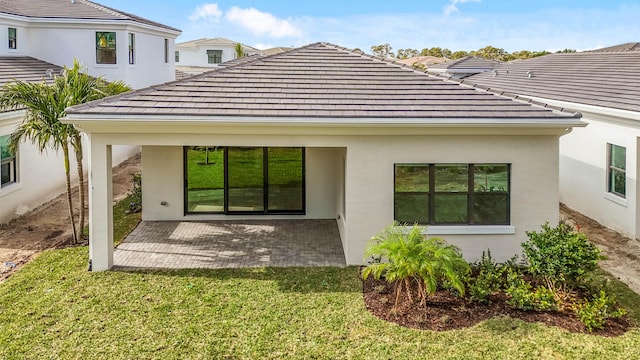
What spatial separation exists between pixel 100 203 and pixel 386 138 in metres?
6.21

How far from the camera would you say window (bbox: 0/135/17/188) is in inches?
584

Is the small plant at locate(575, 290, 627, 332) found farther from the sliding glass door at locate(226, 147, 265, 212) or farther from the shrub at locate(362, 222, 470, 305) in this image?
the sliding glass door at locate(226, 147, 265, 212)

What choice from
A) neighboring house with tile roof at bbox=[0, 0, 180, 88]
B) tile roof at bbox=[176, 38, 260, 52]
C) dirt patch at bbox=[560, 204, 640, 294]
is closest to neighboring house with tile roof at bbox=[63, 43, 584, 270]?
dirt patch at bbox=[560, 204, 640, 294]

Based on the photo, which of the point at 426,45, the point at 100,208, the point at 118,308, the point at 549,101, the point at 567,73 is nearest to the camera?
the point at 118,308

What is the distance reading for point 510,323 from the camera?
330 inches

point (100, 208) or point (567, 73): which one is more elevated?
point (567, 73)

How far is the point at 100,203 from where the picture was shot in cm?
1062

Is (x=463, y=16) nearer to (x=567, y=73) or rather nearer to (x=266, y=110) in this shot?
(x=567, y=73)

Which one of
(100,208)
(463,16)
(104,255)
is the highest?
(463,16)

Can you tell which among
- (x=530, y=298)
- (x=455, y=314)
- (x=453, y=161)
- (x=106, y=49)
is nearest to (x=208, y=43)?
(x=106, y=49)

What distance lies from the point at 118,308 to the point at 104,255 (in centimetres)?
220

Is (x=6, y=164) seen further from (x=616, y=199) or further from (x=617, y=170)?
(x=617, y=170)

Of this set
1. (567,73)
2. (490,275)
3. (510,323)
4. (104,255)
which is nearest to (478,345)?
(510,323)

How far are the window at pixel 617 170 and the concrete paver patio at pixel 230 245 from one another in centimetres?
821
